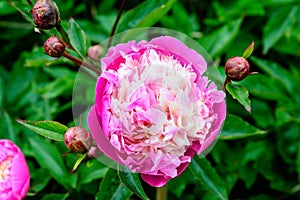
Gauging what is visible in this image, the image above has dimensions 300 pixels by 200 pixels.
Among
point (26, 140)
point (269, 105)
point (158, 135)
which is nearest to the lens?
point (158, 135)

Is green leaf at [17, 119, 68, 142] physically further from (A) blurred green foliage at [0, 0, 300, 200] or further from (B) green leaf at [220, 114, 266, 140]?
(B) green leaf at [220, 114, 266, 140]

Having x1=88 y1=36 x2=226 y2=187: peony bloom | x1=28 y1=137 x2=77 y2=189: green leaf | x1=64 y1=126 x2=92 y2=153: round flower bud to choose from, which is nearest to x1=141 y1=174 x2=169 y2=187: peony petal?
x1=88 y1=36 x2=226 y2=187: peony bloom

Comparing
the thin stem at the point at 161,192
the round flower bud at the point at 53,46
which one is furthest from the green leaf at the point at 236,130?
the round flower bud at the point at 53,46

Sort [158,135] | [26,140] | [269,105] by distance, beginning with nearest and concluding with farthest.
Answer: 1. [158,135]
2. [26,140]
3. [269,105]

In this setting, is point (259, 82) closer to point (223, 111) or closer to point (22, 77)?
point (223, 111)

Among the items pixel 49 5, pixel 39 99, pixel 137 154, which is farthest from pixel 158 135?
pixel 39 99

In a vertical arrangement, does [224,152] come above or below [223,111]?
below

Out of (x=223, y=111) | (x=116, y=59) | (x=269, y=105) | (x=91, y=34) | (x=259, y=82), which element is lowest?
(x=269, y=105)
